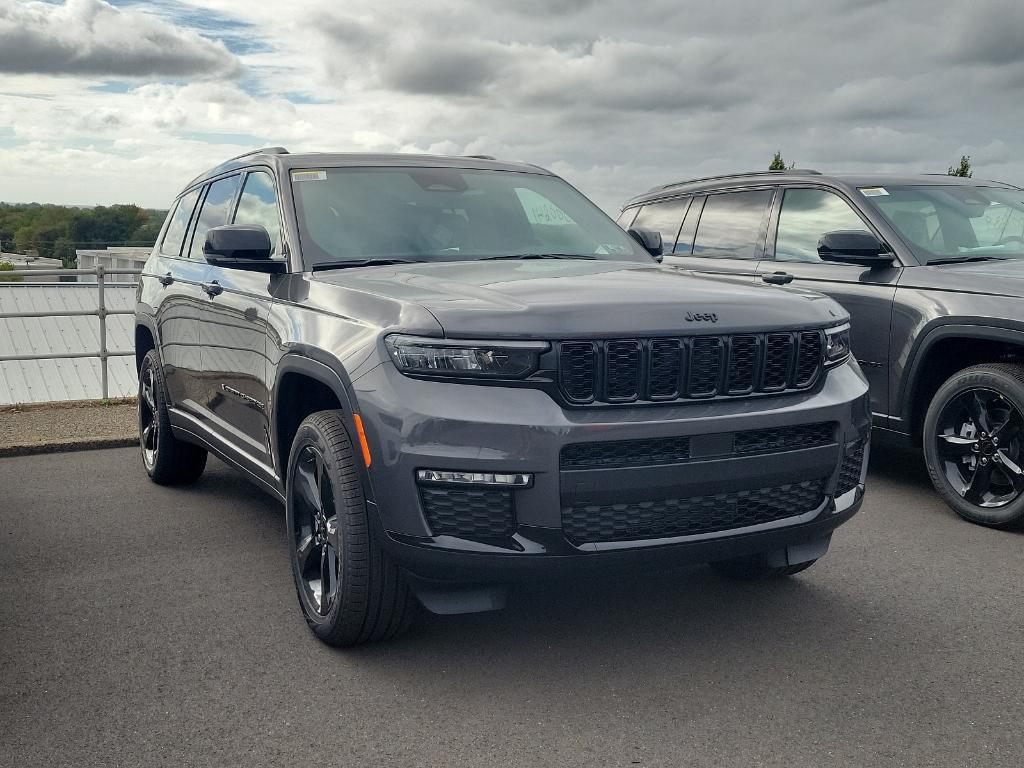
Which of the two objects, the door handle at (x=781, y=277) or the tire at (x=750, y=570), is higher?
the door handle at (x=781, y=277)

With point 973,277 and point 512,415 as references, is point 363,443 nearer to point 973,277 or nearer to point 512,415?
point 512,415

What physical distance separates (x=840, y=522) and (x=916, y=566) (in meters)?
1.25

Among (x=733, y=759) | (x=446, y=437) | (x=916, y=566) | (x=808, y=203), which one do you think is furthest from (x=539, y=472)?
(x=808, y=203)

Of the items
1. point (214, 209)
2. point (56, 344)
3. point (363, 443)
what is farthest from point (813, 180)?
point (56, 344)

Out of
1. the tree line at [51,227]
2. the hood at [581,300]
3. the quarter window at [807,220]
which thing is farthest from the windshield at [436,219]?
the tree line at [51,227]

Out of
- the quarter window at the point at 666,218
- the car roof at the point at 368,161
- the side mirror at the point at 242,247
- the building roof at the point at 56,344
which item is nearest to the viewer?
the side mirror at the point at 242,247

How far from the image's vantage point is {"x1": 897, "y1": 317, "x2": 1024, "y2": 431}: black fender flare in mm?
5363

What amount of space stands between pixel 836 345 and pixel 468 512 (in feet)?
5.05

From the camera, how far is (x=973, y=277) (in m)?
5.66

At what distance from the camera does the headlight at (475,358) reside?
3266mm

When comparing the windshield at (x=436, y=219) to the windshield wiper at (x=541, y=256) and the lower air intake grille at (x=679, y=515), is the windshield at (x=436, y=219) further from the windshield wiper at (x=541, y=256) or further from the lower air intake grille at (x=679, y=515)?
the lower air intake grille at (x=679, y=515)

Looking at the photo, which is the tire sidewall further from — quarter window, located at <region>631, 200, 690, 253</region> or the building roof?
the building roof

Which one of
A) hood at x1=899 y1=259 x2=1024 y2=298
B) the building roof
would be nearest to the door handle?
hood at x1=899 y1=259 x2=1024 y2=298

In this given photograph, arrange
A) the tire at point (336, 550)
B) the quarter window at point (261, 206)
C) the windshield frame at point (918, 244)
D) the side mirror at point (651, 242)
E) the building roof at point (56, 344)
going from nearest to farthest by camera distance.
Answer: the tire at point (336, 550)
the quarter window at point (261, 206)
the side mirror at point (651, 242)
the windshield frame at point (918, 244)
the building roof at point (56, 344)
